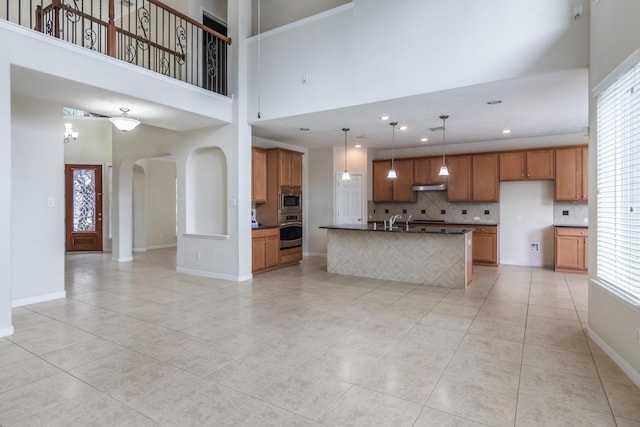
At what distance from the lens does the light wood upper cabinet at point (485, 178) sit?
752 cm

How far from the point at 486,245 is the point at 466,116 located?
Result: 123 inches

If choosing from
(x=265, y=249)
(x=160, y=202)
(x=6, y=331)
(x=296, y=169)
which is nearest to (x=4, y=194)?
(x=6, y=331)

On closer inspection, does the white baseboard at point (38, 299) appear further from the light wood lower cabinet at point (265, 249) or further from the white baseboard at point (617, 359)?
the white baseboard at point (617, 359)

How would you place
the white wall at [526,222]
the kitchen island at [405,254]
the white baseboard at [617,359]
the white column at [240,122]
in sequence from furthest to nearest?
the white wall at [526,222] < the white column at [240,122] < the kitchen island at [405,254] < the white baseboard at [617,359]

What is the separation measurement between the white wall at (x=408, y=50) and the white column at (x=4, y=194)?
331cm

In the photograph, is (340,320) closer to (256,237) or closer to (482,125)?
(256,237)

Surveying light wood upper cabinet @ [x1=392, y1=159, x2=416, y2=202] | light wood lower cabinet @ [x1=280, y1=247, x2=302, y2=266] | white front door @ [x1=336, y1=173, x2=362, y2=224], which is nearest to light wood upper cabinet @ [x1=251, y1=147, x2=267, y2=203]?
light wood lower cabinet @ [x1=280, y1=247, x2=302, y2=266]

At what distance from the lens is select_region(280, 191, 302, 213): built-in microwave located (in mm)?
7184

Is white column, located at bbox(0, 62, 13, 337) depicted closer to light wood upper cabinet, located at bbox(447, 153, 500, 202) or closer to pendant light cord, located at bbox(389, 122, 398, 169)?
pendant light cord, located at bbox(389, 122, 398, 169)

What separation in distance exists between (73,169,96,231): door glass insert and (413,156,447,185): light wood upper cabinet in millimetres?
9053

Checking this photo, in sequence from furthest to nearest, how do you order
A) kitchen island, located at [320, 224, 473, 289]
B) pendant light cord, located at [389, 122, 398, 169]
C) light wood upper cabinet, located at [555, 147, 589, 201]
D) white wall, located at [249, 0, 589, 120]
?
1. light wood upper cabinet, located at [555, 147, 589, 201]
2. pendant light cord, located at [389, 122, 398, 169]
3. kitchen island, located at [320, 224, 473, 289]
4. white wall, located at [249, 0, 589, 120]

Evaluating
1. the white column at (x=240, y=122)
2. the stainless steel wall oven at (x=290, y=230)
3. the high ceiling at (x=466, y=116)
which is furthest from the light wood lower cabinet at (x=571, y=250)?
the white column at (x=240, y=122)

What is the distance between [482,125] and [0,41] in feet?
22.2

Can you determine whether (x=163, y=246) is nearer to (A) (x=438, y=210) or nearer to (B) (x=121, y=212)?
(B) (x=121, y=212)
